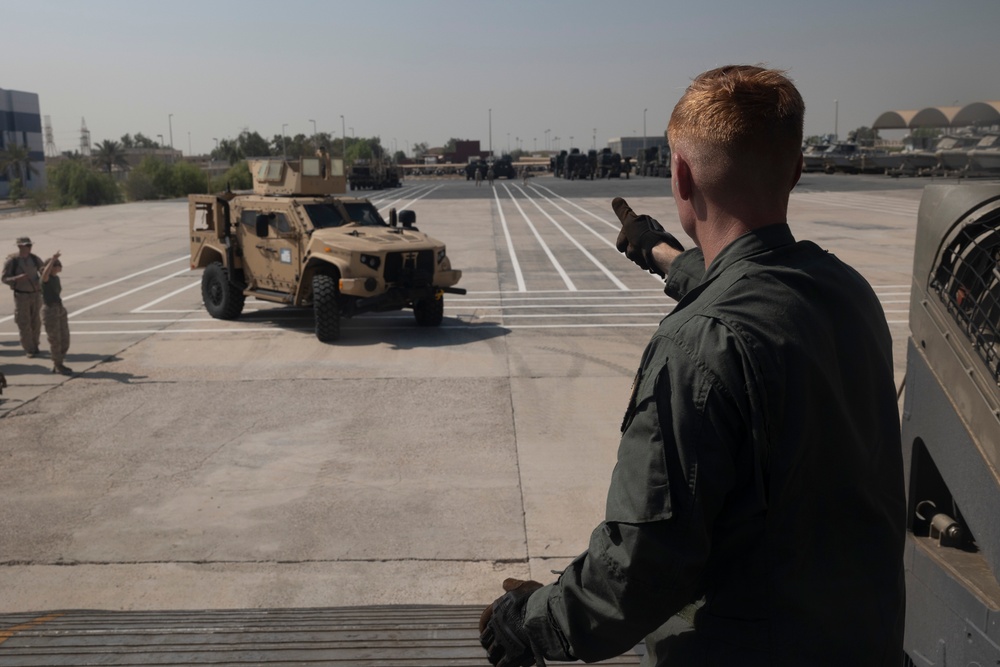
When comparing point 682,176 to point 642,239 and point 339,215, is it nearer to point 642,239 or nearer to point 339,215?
point 642,239

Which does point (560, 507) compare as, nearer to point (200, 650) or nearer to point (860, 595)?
point (200, 650)

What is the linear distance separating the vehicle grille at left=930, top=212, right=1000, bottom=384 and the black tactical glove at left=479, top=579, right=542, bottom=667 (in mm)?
1667

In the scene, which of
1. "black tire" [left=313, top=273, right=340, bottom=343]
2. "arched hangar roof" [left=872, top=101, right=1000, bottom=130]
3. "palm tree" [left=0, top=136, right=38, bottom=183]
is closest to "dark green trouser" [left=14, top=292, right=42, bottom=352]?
"black tire" [left=313, top=273, right=340, bottom=343]

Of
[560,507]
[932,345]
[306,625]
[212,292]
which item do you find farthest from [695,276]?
[212,292]

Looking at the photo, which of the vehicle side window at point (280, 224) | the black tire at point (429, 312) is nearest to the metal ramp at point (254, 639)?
the black tire at point (429, 312)

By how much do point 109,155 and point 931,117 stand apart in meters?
80.6

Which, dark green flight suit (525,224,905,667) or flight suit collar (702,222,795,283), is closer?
dark green flight suit (525,224,905,667)

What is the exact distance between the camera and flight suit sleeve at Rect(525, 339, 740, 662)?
178cm

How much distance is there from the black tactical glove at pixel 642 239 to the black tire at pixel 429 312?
10.3m

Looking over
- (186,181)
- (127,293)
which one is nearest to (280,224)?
(127,293)

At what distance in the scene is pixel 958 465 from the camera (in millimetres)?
2975

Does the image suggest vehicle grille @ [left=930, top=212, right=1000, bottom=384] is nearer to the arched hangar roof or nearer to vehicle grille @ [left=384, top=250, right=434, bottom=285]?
vehicle grille @ [left=384, top=250, right=434, bottom=285]

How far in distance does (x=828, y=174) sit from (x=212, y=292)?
58136 millimetres

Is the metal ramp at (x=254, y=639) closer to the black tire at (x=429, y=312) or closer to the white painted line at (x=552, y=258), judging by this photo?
the black tire at (x=429, y=312)
